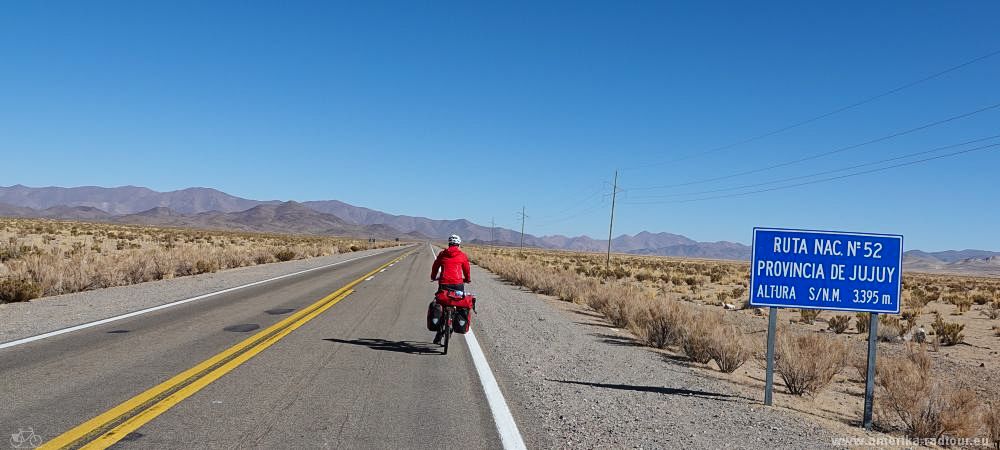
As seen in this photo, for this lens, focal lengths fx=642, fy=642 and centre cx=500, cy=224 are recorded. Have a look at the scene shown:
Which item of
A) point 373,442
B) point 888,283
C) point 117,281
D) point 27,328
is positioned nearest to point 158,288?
point 117,281

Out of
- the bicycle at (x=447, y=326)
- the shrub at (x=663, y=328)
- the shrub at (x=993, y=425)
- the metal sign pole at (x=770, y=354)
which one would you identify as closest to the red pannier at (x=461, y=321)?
the bicycle at (x=447, y=326)

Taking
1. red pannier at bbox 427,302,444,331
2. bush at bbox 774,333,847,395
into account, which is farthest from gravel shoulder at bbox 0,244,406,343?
bush at bbox 774,333,847,395

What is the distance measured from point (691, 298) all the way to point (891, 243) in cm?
2113

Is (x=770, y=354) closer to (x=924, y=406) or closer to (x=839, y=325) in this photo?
(x=924, y=406)

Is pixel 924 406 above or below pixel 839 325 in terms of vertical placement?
below

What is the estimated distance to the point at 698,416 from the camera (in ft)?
22.3

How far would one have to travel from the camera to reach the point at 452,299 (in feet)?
33.2

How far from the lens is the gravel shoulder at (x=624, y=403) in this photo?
5848 millimetres

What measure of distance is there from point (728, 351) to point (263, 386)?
7.29 m

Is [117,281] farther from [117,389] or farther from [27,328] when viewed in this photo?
[117,389]

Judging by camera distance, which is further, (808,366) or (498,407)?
(808,366)

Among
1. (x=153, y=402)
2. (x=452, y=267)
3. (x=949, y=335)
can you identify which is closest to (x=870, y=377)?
(x=452, y=267)

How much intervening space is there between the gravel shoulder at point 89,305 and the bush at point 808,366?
11364 mm

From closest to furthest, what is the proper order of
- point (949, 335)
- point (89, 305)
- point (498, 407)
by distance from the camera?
point (498, 407), point (89, 305), point (949, 335)
